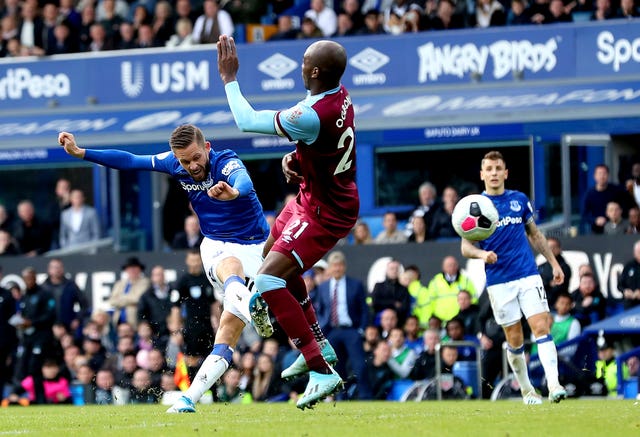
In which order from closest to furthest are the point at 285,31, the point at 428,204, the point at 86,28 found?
1. the point at 428,204
2. the point at 285,31
3. the point at 86,28

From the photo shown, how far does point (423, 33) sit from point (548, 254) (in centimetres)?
821

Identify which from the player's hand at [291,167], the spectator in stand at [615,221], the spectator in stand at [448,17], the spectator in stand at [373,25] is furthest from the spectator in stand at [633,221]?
the player's hand at [291,167]

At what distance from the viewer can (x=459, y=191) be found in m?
21.0

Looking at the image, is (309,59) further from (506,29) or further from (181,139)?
(506,29)

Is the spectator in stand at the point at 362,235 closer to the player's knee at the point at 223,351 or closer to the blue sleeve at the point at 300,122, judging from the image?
the player's knee at the point at 223,351

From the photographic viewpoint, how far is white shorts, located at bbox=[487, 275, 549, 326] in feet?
43.9

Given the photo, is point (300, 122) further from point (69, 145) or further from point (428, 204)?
point (428, 204)

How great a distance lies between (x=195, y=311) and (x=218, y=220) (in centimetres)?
730

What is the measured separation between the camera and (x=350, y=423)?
9.83 m

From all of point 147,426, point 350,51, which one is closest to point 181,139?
point 147,426

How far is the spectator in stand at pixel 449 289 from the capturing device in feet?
59.7

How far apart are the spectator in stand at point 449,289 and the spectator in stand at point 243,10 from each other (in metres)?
7.36

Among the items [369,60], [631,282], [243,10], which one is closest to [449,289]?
[631,282]

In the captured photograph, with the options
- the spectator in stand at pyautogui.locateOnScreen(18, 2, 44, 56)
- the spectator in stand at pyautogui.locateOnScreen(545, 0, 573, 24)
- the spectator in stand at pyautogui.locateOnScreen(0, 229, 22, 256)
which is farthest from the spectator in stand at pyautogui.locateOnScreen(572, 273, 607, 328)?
the spectator in stand at pyautogui.locateOnScreen(18, 2, 44, 56)
